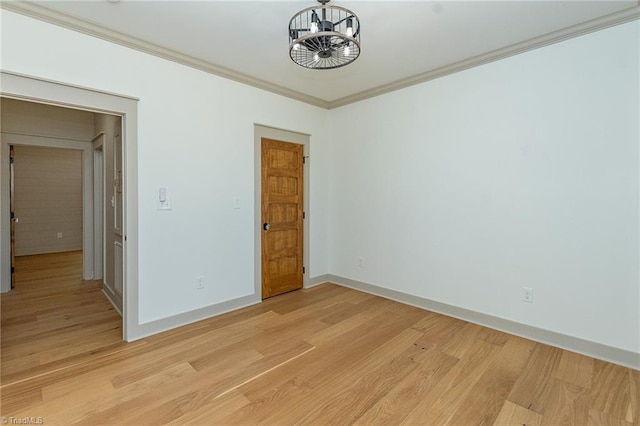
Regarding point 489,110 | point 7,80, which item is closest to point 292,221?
point 489,110

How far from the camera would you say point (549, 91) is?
274 centimetres

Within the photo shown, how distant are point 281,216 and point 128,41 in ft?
8.24

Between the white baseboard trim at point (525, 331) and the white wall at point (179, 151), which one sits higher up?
the white wall at point (179, 151)

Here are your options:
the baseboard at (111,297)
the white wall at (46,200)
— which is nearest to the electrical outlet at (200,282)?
the baseboard at (111,297)

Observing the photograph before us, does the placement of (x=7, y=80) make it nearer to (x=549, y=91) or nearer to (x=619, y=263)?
(x=549, y=91)

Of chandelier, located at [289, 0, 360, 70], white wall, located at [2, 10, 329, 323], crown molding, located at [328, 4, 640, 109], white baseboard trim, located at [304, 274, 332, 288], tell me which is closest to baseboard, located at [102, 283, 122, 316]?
white wall, located at [2, 10, 329, 323]

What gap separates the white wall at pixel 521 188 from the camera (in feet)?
8.02

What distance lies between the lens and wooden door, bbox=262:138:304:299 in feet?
13.1

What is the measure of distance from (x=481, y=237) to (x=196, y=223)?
3.09m

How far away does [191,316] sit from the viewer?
3234mm

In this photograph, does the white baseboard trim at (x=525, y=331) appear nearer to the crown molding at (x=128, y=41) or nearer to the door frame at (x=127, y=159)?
the door frame at (x=127, y=159)

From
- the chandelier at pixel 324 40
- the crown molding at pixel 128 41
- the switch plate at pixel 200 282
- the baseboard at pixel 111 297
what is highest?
the crown molding at pixel 128 41

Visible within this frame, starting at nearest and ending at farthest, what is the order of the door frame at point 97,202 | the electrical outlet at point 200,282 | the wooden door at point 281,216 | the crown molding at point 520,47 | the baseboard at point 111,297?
the crown molding at point 520,47
the electrical outlet at point 200,282
the baseboard at point 111,297
the wooden door at point 281,216
the door frame at point 97,202

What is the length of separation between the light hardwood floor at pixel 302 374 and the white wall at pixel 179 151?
530 mm
